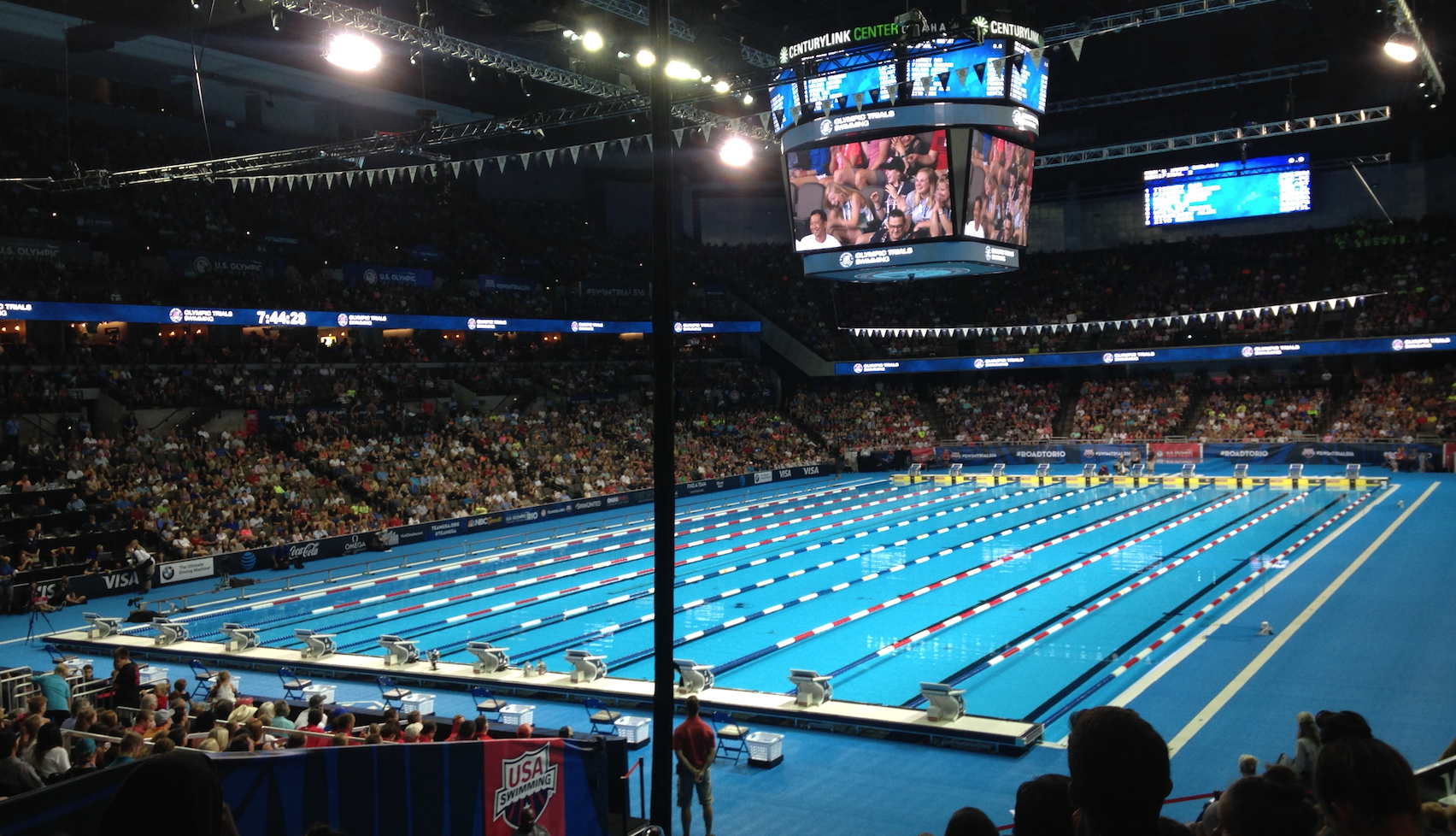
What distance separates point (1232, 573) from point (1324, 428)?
23414 millimetres

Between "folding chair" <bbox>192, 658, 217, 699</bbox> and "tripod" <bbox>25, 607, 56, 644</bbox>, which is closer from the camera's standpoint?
"folding chair" <bbox>192, 658, 217, 699</bbox>

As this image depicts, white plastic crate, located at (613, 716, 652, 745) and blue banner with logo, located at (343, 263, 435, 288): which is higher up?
blue banner with logo, located at (343, 263, 435, 288)

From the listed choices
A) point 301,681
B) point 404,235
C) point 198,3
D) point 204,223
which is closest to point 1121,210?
point 404,235

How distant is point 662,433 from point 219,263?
29.6m

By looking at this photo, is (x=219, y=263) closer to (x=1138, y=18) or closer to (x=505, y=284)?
(x=505, y=284)

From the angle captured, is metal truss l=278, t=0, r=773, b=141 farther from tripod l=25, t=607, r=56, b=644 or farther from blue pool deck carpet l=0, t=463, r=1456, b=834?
tripod l=25, t=607, r=56, b=644

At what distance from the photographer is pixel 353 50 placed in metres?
16.3

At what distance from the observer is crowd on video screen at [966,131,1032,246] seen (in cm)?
2172

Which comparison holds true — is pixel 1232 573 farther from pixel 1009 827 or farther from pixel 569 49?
pixel 569 49

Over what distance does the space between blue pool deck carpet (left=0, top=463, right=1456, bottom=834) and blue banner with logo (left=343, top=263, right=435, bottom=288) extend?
1446 cm

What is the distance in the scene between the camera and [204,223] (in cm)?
3166

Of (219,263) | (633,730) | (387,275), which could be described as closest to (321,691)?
(633,730)

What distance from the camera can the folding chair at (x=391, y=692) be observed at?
40.2 ft

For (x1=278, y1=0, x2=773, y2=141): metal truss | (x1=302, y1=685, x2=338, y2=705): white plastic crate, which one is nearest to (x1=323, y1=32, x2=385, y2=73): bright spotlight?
(x1=278, y1=0, x2=773, y2=141): metal truss
